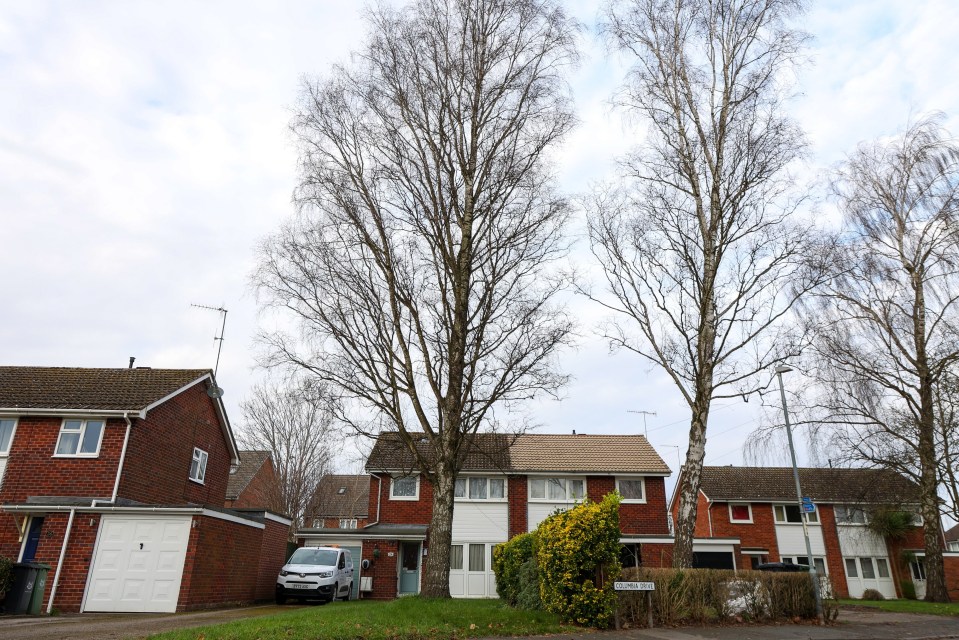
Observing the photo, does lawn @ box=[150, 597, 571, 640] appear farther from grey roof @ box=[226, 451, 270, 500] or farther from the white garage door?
grey roof @ box=[226, 451, 270, 500]

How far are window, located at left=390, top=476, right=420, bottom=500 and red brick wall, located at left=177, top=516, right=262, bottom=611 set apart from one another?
26.4ft

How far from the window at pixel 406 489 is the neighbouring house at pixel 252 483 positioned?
47.6ft

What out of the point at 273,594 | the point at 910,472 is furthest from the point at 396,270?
the point at 910,472

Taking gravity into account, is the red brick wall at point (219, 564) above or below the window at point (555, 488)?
below

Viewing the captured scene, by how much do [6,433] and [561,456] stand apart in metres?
21.0

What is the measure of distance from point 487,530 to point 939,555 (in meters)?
16.8

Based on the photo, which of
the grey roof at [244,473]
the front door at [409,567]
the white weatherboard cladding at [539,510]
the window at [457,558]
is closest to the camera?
the front door at [409,567]

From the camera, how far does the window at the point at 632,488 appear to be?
26.4 m

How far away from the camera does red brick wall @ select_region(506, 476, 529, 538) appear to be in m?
25.8

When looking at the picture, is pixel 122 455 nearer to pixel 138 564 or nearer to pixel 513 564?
pixel 138 564

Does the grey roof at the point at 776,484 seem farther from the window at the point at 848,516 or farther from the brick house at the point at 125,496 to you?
the brick house at the point at 125,496

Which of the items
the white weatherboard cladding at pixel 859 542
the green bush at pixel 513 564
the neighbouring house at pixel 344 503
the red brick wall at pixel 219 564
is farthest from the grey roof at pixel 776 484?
the red brick wall at pixel 219 564

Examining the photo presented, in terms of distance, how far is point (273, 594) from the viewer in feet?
66.3

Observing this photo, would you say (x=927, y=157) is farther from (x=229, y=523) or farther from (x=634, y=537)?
(x=229, y=523)
